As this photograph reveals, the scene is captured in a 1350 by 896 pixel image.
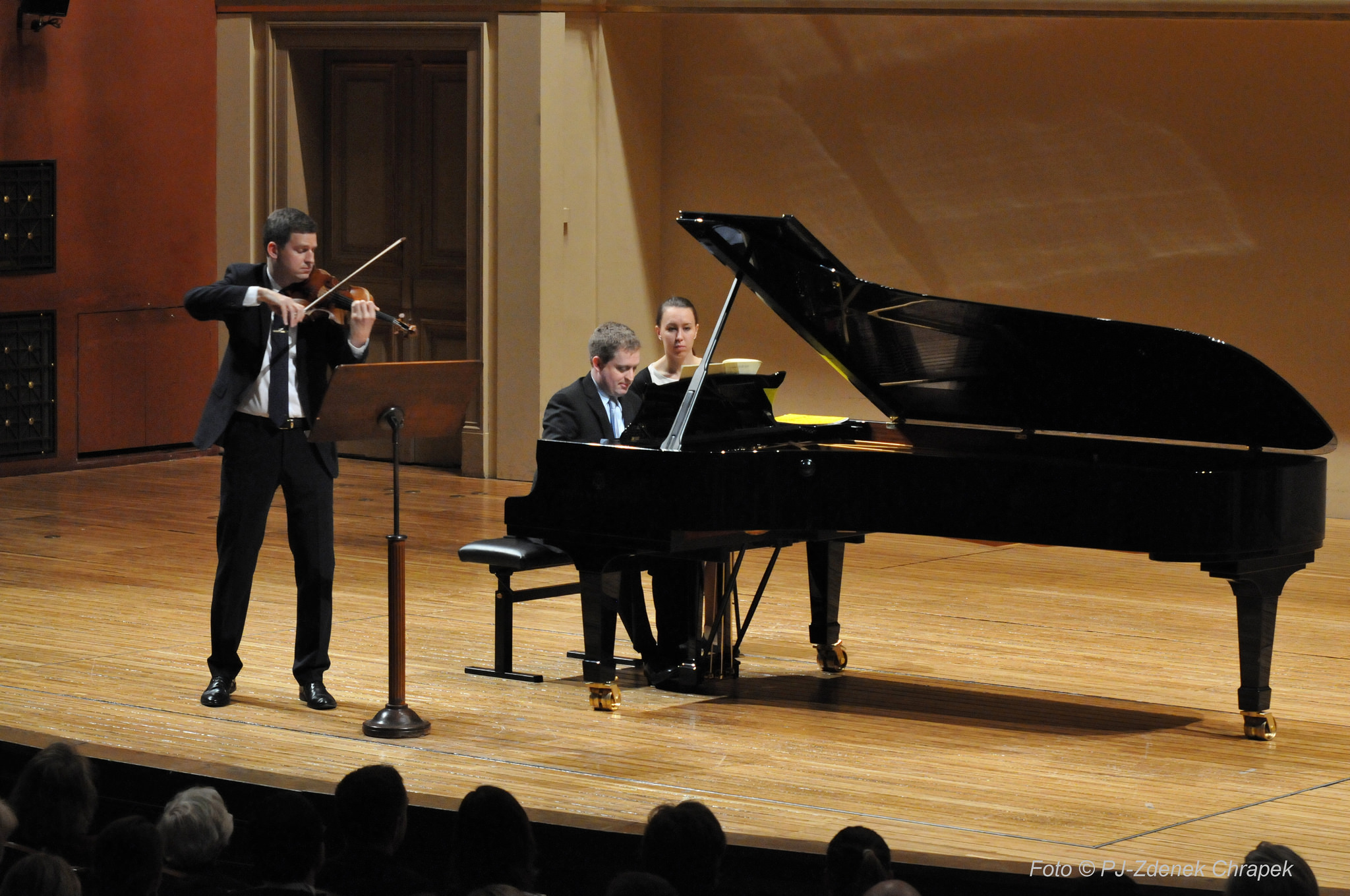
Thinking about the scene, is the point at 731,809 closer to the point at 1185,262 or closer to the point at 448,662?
the point at 448,662

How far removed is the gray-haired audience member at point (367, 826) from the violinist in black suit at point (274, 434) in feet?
7.36

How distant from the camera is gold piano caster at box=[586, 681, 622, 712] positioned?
541cm

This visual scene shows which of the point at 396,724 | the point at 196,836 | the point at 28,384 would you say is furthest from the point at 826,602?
the point at 28,384

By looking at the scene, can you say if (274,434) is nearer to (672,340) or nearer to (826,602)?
(672,340)

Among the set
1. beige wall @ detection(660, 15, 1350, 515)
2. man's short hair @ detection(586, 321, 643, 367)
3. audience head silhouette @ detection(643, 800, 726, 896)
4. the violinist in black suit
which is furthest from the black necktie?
beige wall @ detection(660, 15, 1350, 515)

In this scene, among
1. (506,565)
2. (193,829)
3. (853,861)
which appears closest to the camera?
(853,861)

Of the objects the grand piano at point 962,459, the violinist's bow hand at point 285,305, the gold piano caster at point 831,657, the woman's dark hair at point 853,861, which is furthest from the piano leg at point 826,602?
the woman's dark hair at point 853,861

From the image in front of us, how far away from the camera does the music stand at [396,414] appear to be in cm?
485

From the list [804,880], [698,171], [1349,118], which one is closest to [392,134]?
[698,171]

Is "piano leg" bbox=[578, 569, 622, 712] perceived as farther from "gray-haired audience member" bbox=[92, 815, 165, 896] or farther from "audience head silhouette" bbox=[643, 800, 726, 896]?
"gray-haired audience member" bbox=[92, 815, 165, 896]

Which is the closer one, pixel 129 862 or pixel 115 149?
pixel 129 862

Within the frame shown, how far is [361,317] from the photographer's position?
16.5 ft

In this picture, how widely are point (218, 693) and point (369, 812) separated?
2.50 meters

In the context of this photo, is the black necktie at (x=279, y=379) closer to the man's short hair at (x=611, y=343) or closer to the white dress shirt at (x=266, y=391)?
the white dress shirt at (x=266, y=391)
